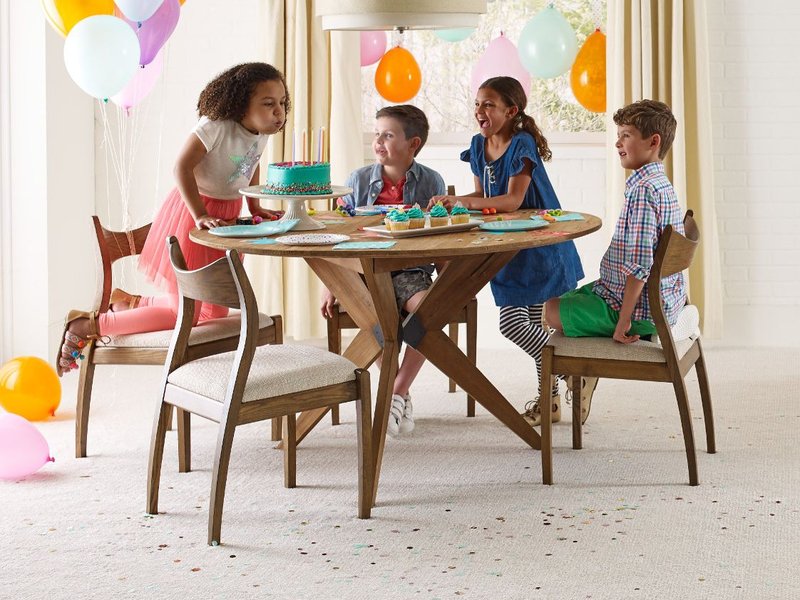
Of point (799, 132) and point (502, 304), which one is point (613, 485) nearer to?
point (502, 304)

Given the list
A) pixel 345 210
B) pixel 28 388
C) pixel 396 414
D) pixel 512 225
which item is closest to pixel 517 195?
pixel 512 225

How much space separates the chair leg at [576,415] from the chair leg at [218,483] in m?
1.13

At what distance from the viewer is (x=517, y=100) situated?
133 inches

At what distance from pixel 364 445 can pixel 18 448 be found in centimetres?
101

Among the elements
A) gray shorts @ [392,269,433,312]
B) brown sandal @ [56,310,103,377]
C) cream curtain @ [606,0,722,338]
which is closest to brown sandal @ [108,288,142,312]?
brown sandal @ [56,310,103,377]

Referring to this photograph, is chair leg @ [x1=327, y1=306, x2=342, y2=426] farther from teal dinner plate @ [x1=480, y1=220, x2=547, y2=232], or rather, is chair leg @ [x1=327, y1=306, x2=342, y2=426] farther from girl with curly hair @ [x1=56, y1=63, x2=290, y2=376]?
A: teal dinner plate @ [x1=480, y1=220, x2=547, y2=232]

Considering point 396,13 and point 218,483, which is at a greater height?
point 396,13

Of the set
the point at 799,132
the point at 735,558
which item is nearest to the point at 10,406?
the point at 735,558

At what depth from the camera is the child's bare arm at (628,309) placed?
2.99 metres

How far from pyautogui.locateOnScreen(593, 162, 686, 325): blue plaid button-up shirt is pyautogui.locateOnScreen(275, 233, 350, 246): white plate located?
2.56ft

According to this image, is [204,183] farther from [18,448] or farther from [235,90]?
[18,448]

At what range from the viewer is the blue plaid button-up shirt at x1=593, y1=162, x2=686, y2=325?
3.03 meters

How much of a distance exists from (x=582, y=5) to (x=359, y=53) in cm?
103

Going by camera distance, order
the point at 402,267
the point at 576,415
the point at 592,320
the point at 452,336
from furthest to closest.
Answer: the point at 452,336
the point at 576,415
the point at 592,320
the point at 402,267
